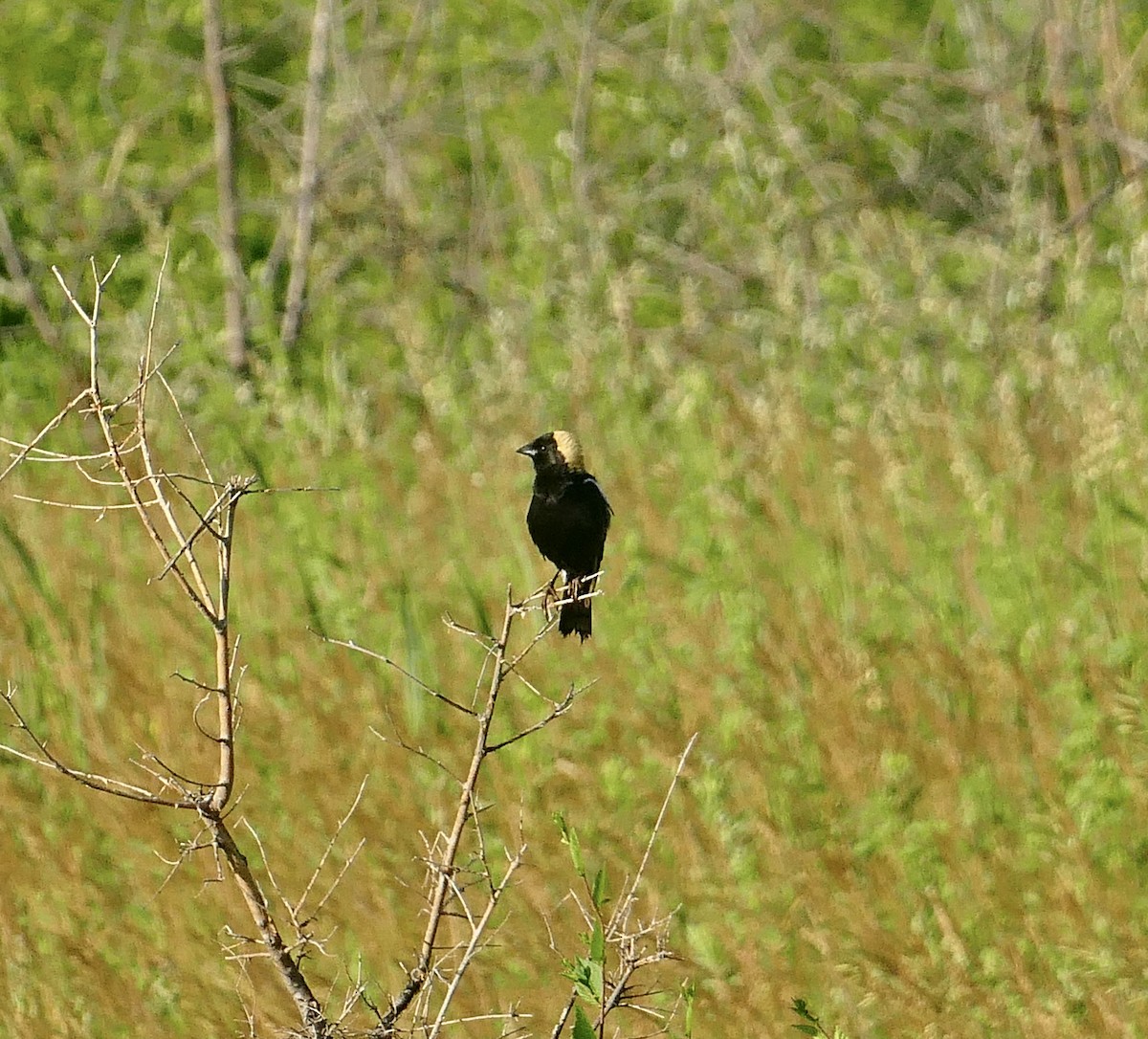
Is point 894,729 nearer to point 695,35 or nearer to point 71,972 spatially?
point 71,972

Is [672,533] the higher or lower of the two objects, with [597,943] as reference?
higher

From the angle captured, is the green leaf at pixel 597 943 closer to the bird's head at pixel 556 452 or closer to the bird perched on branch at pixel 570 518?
the bird perched on branch at pixel 570 518

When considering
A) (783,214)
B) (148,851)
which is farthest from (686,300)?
(148,851)

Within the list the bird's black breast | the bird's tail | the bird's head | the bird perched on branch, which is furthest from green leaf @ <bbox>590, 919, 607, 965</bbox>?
the bird's head

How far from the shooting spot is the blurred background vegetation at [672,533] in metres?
3.19

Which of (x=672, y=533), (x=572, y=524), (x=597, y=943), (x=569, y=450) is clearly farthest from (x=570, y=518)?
(x=672, y=533)

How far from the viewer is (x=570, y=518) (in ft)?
9.68

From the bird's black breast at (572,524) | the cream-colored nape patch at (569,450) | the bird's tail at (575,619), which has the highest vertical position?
the cream-colored nape patch at (569,450)

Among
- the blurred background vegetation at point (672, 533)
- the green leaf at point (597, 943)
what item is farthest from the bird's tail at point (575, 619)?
the green leaf at point (597, 943)

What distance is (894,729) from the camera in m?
3.65

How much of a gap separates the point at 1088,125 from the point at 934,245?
115cm

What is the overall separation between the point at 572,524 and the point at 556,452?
0.96 feet

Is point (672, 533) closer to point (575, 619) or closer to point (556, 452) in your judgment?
point (556, 452)

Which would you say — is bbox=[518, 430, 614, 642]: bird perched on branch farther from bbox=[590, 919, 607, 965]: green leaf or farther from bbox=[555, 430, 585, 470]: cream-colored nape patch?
bbox=[590, 919, 607, 965]: green leaf
